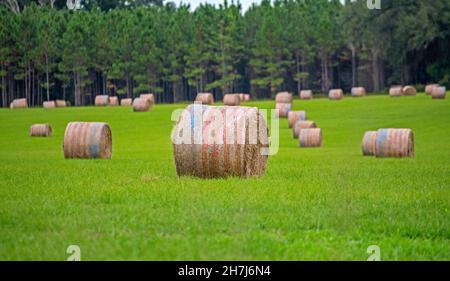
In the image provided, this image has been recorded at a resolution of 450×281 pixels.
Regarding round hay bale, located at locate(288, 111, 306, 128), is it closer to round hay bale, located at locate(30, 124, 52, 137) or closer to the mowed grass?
round hay bale, located at locate(30, 124, 52, 137)

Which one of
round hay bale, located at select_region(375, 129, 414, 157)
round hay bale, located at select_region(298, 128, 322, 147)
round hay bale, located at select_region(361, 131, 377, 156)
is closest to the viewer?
round hay bale, located at select_region(375, 129, 414, 157)

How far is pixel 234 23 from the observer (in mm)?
103562

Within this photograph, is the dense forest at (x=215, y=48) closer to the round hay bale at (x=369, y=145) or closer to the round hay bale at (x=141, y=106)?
the round hay bale at (x=141, y=106)

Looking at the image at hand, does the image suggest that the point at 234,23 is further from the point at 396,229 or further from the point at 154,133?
the point at 396,229

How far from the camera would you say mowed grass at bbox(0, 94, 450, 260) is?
8789 mm

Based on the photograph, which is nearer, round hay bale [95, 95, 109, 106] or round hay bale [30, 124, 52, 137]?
round hay bale [30, 124, 52, 137]

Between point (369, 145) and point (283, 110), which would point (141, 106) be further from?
point (369, 145)

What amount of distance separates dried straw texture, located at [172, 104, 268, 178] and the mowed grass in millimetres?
513

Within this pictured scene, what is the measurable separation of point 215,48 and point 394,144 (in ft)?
257

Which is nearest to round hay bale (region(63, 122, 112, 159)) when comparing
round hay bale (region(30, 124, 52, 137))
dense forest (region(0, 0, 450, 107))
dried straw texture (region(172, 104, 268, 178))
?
dried straw texture (region(172, 104, 268, 178))

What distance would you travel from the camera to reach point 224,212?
439 inches

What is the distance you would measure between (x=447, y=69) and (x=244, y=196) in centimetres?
7501
